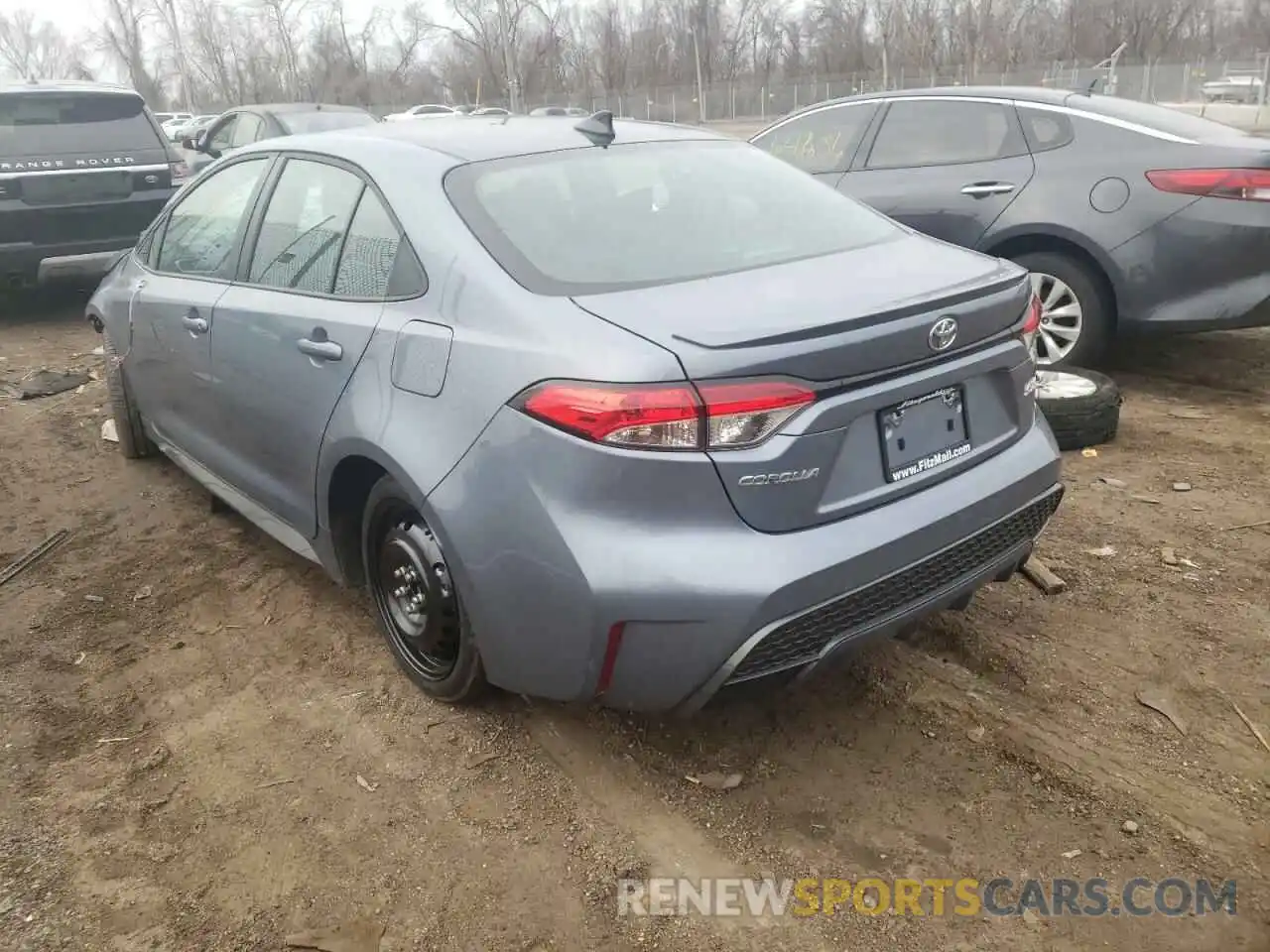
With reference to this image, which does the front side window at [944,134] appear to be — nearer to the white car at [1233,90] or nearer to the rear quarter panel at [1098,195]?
the rear quarter panel at [1098,195]

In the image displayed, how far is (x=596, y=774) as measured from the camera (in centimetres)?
273

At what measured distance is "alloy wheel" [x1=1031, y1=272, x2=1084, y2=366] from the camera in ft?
17.7

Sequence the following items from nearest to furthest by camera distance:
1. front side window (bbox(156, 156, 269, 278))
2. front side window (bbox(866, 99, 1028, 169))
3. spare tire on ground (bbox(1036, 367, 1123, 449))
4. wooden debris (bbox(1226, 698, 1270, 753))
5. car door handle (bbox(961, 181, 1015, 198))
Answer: wooden debris (bbox(1226, 698, 1270, 753))
front side window (bbox(156, 156, 269, 278))
spare tire on ground (bbox(1036, 367, 1123, 449))
car door handle (bbox(961, 181, 1015, 198))
front side window (bbox(866, 99, 1028, 169))

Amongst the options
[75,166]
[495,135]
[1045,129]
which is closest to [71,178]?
[75,166]

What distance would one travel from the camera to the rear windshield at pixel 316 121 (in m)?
10.1

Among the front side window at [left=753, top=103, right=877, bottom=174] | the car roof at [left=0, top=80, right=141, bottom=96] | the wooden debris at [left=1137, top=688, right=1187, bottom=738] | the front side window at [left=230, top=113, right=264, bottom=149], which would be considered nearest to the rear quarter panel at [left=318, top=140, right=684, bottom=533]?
the wooden debris at [left=1137, top=688, right=1187, bottom=738]

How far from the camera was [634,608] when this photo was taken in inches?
87.4

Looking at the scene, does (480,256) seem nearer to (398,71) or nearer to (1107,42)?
(1107,42)

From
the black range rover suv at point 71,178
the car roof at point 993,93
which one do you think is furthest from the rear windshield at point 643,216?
the black range rover suv at point 71,178

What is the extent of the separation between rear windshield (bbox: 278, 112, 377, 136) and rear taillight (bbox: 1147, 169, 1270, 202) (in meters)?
7.47

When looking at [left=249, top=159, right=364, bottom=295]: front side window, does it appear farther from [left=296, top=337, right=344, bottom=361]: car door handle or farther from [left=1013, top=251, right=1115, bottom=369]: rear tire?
[left=1013, top=251, right=1115, bottom=369]: rear tire

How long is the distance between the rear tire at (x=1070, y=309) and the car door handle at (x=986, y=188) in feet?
1.24

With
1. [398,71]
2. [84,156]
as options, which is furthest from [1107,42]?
[84,156]

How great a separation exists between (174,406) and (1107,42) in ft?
199
